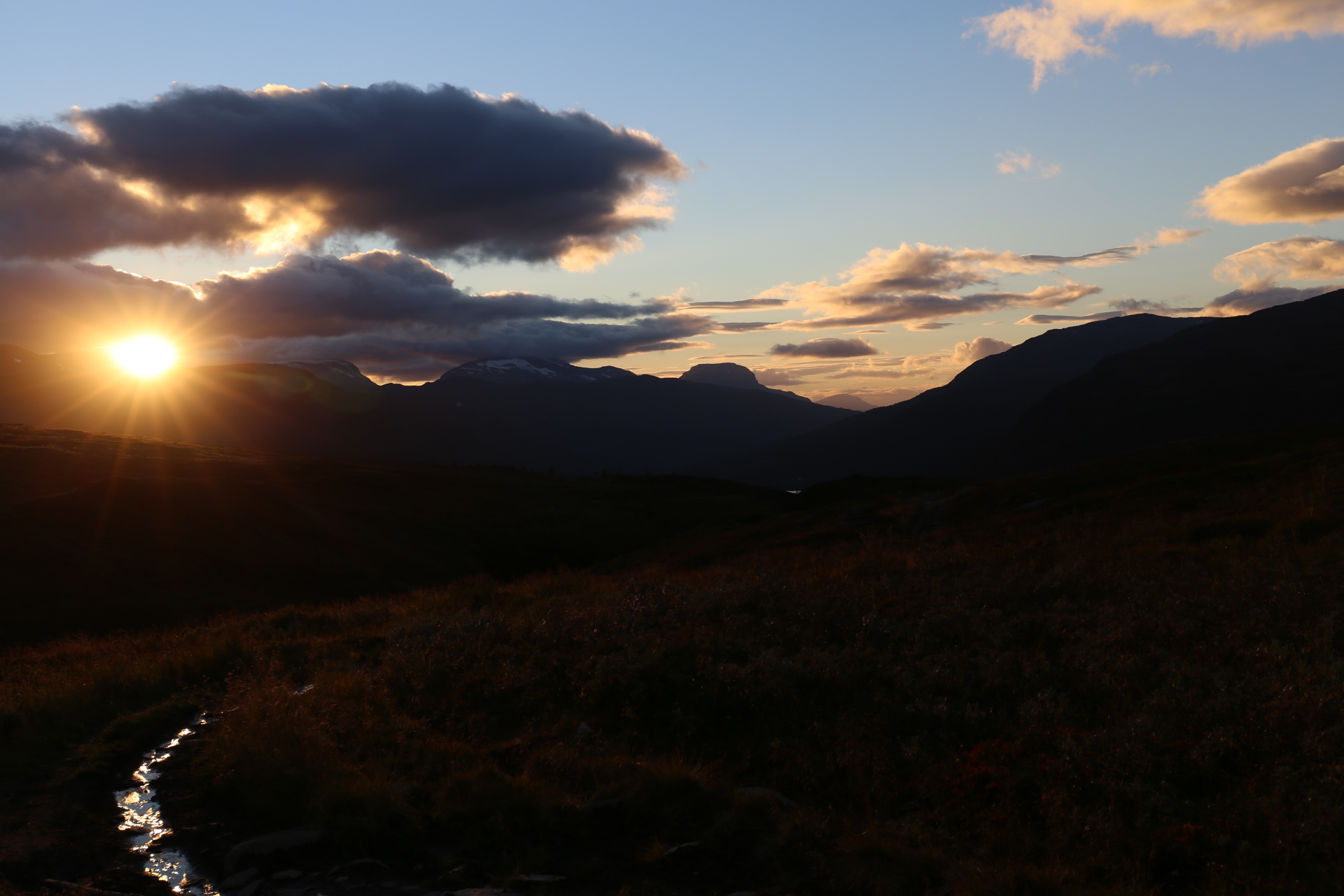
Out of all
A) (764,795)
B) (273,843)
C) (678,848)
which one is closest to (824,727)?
(764,795)

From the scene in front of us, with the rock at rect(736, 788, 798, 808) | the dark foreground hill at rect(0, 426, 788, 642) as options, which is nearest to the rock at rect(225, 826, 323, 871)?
the rock at rect(736, 788, 798, 808)

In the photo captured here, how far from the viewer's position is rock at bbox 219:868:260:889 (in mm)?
8633

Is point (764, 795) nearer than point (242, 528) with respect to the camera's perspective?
Yes

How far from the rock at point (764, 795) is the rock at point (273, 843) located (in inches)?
206

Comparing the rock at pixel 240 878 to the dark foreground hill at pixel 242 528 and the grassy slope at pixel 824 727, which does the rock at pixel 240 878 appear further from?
the dark foreground hill at pixel 242 528

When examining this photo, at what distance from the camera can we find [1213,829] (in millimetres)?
7832

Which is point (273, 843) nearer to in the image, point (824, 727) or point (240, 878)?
point (240, 878)

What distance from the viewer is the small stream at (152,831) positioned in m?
8.73

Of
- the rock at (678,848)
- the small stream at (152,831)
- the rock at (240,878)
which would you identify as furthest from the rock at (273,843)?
the rock at (678,848)

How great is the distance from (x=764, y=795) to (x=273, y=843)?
6.02 metres

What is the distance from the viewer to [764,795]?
9242 millimetres

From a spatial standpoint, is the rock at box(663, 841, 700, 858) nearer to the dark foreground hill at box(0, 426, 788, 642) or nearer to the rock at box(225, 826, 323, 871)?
the rock at box(225, 826, 323, 871)

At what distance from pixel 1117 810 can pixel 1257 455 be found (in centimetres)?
5986

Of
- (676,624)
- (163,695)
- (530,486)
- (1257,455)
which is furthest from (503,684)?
(530,486)
